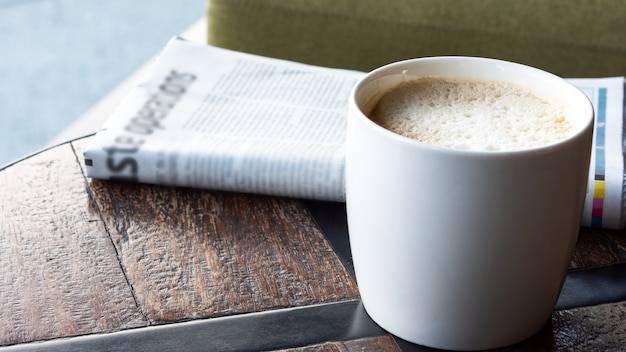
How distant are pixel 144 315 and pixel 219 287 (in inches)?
2.0

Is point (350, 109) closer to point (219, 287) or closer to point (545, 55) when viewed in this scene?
point (219, 287)

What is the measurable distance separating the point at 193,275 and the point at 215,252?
3 cm

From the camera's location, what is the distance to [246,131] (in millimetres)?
646

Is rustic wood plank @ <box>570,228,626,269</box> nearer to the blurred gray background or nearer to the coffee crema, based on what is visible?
the coffee crema

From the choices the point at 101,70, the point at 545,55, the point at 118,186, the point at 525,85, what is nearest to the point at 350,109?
the point at 525,85

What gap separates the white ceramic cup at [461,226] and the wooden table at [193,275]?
1.1 inches

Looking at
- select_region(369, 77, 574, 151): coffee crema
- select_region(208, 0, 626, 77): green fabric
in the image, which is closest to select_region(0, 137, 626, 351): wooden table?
select_region(369, 77, 574, 151): coffee crema

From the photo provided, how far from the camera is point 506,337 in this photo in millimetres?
449

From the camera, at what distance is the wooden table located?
459mm

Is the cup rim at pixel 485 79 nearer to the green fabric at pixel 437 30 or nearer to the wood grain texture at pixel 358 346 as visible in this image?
the wood grain texture at pixel 358 346

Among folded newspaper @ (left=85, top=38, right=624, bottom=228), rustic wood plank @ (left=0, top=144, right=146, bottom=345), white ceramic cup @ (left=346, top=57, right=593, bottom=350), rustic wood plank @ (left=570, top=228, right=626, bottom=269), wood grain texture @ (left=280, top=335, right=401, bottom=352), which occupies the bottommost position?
rustic wood plank @ (left=570, top=228, right=626, bottom=269)

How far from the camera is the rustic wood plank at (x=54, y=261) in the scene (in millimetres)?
470

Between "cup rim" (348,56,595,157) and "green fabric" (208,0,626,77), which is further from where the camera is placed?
"green fabric" (208,0,626,77)

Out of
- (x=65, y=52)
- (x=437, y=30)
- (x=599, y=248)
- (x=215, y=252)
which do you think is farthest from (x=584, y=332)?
(x=65, y=52)
